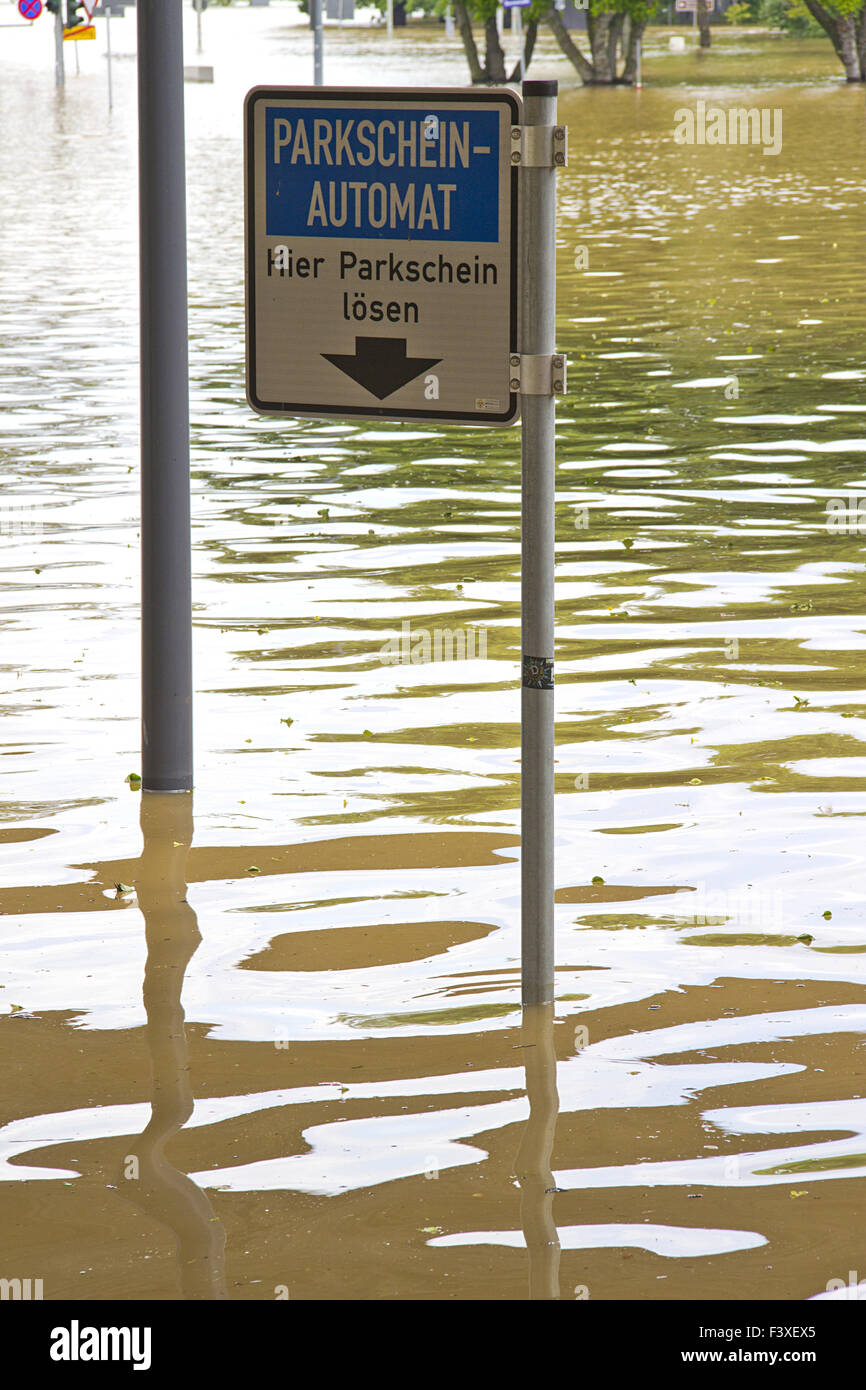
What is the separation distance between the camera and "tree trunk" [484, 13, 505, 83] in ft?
210

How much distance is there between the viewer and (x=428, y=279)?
15.1 ft

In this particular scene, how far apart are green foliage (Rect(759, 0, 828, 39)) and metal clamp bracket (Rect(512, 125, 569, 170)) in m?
87.8

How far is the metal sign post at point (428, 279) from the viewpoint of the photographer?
14.7ft

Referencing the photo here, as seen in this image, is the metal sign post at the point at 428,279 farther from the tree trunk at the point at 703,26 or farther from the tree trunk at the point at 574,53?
the tree trunk at the point at 703,26

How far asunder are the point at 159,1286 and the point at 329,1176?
51 cm

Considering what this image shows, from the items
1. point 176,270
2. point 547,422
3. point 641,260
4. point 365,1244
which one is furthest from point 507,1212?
point 641,260

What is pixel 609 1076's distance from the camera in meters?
4.61

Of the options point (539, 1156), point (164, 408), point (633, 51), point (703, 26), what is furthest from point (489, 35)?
point (539, 1156)

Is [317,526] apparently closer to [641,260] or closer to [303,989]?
[303,989]

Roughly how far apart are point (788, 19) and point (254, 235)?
9226cm

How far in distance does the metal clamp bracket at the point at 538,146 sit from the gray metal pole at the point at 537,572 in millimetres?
14

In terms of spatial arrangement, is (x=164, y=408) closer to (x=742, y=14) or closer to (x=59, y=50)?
(x=59, y=50)

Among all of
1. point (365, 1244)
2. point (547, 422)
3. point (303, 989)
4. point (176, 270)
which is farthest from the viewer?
point (176, 270)
